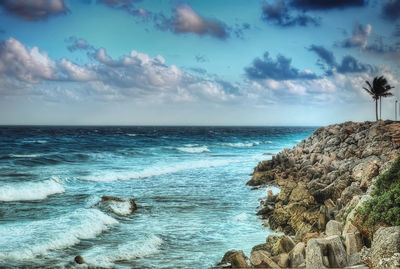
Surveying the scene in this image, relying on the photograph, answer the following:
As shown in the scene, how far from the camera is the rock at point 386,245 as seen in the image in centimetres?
808

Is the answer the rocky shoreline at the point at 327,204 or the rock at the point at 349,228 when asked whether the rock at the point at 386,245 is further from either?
the rock at the point at 349,228

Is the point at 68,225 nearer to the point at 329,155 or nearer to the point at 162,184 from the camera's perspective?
the point at 162,184

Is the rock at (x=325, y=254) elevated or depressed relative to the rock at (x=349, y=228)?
depressed

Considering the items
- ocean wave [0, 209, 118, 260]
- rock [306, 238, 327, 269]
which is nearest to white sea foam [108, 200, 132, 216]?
ocean wave [0, 209, 118, 260]

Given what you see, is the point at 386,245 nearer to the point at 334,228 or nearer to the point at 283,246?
the point at 334,228

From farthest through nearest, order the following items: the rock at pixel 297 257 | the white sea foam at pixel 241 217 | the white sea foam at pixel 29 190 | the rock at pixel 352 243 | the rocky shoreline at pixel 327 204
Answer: the white sea foam at pixel 29 190 → the white sea foam at pixel 241 217 → the rock at pixel 297 257 → the rock at pixel 352 243 → the rocky shoreline at pixel 327 204

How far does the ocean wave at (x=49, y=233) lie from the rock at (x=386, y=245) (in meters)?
10.4

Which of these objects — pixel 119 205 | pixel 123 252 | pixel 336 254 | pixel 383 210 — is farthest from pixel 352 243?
pixel 119 205

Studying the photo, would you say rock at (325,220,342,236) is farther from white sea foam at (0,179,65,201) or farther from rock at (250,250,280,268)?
white sea foam at (0,179,65,201)

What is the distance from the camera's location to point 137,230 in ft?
50.3

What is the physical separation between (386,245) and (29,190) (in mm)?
21171

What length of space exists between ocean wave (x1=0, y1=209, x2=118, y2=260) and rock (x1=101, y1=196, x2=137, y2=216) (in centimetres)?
95

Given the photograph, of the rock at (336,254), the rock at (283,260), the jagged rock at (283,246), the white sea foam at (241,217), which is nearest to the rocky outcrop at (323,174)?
the white sea foam at (241,217)

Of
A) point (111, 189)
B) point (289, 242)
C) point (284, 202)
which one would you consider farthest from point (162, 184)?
point (289, 242)
